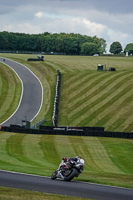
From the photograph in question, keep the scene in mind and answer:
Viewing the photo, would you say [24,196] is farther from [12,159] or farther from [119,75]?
[119,75]

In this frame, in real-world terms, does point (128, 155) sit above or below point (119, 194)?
below

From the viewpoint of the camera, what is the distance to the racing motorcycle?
25938 millimetres

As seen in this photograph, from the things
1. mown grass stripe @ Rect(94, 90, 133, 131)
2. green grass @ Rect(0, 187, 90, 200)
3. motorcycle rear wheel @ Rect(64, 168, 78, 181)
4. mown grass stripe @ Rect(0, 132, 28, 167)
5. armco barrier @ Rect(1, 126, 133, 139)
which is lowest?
mown grass stripe @ Rect(94, 90, 133, 131)

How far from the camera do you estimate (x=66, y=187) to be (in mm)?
23656

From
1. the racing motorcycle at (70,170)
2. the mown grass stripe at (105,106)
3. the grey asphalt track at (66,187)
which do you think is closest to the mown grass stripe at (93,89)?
the mown grass stripe at (105,106)

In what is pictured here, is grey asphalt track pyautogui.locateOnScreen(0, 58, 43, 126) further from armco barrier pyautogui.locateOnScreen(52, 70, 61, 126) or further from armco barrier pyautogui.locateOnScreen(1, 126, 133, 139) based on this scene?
armco barrier pyautogui.locateOnScreen(1, 126, 133, 139)

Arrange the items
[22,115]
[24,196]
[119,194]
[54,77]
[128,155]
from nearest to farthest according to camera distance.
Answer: [24,196], [119,194], [128,155], [22,115], [54,77]

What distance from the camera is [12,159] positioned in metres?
39.8

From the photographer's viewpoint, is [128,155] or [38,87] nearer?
[128,155]

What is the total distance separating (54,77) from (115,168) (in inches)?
2897

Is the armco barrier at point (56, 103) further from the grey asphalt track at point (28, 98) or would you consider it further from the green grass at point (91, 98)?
the grey asphalt track at point (28, 98)

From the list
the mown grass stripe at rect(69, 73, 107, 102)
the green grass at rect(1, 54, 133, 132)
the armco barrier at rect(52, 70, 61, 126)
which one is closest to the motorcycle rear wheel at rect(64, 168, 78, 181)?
the green grass at rect(1, 54, 133, 132)

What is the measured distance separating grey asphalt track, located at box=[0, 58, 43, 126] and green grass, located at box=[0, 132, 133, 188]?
74.0ft

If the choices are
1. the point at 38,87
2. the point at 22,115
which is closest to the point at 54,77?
the point at 38,87
